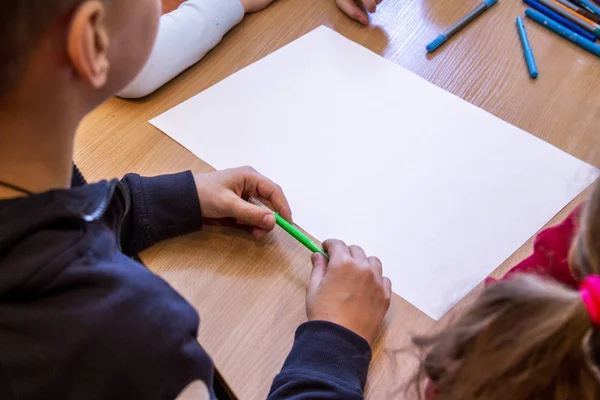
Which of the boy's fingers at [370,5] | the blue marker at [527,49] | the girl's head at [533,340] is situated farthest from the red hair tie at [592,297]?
the boy's fingers at [370,5]

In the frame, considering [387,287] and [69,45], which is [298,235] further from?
[69,45]

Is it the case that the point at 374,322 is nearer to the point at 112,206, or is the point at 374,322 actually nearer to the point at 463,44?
the point at 112,206

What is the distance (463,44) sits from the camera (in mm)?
797

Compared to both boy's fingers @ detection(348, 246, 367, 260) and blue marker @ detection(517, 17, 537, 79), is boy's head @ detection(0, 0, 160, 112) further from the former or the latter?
blue marker @ detection(517, 17, 537, 79)

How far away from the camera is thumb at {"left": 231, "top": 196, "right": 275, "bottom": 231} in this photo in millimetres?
575

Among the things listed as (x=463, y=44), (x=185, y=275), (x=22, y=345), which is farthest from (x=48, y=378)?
(x=463, y=44)

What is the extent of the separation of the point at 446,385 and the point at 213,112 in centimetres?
46

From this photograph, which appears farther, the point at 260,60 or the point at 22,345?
the point at 260,60

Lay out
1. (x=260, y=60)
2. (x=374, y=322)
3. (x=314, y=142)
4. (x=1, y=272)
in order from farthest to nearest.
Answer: (x=260, y=60) < (x=314, y=142) < (x=374, y=322) < (x=1, y=272)

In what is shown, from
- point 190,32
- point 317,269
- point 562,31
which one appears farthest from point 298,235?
point 562,31

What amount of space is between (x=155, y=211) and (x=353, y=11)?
45 centimetres

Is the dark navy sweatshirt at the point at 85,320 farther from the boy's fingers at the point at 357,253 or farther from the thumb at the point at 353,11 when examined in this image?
the thumb at the point at 353,11

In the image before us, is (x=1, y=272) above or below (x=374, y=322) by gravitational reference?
above

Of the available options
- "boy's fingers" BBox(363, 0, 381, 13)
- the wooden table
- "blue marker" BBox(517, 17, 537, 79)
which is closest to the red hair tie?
the wooden table
